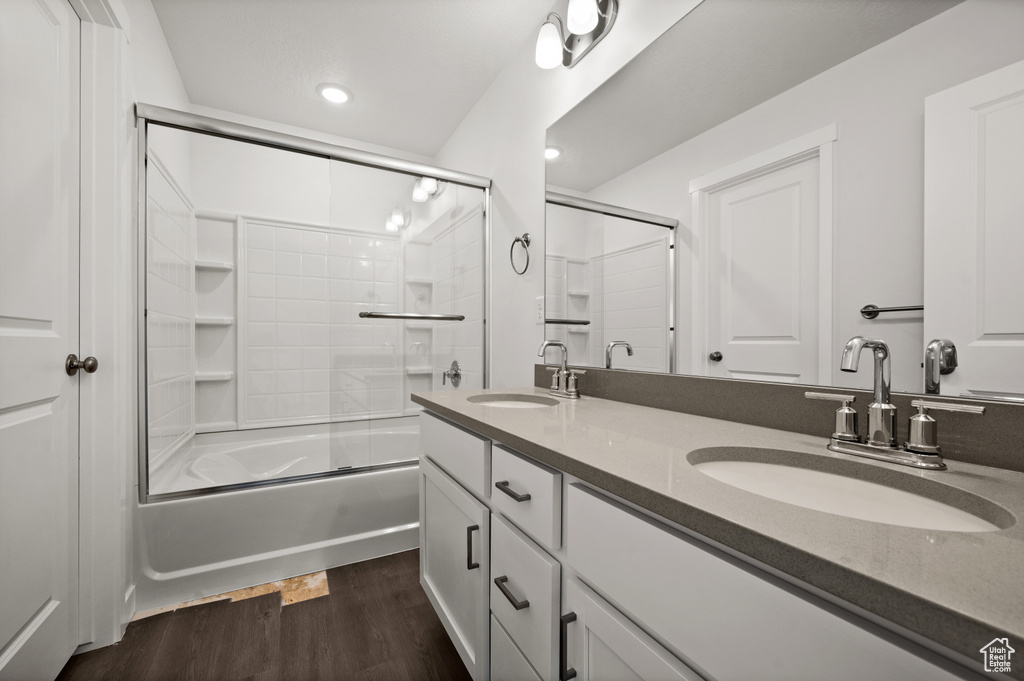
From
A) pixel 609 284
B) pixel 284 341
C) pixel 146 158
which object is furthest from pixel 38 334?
pixel 609 284

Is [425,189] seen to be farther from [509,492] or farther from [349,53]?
[509,492]

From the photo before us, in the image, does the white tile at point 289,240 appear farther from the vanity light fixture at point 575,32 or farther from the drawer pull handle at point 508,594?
the drawer pull handle at point 508,594

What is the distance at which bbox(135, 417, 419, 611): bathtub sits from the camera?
159 cm

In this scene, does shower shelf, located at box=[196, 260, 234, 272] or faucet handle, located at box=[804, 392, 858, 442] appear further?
shower shelf, located at box=[196, 260, 234, 272]

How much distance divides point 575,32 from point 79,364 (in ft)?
6.62

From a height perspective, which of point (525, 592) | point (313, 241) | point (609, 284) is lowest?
point (525, 592)

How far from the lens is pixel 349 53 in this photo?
2.07m

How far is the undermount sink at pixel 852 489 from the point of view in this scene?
A: 52 cm

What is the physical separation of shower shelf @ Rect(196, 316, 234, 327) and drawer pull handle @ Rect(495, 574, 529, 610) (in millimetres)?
2416

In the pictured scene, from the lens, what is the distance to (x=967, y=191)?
654 millimetres

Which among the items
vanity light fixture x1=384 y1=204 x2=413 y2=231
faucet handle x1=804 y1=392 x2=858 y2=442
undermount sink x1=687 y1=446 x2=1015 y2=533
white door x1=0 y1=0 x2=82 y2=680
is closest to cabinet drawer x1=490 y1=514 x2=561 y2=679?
undermount sink x1=687 y1=446 x2=1015 y2=533

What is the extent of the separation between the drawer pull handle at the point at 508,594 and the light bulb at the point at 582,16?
178cm

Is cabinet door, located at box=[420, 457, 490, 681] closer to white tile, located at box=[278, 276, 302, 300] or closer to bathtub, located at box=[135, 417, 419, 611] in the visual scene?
bathtub, located at box=[135, 417, 419, 611]

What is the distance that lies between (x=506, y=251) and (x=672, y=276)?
3.72 ft
